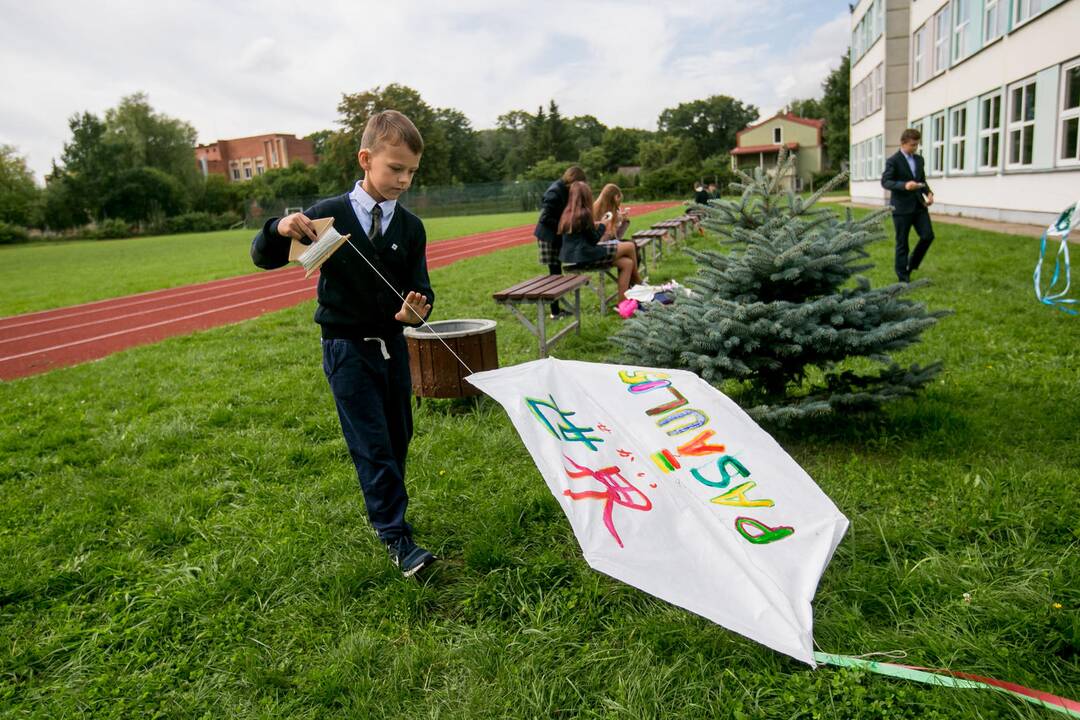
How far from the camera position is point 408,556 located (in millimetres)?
3016

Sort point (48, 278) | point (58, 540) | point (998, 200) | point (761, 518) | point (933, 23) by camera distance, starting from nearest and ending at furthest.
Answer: point (761, 518) → point (58, 540) → point (998, 200) → point (48, 278) → point (933, 23)

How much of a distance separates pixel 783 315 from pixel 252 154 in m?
126

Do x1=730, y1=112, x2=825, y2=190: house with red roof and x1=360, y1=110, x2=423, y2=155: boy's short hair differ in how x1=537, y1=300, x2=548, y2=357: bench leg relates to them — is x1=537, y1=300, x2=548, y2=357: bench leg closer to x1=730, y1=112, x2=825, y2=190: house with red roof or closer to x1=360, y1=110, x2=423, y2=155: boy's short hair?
x1=360, y1=110, x2=423, y2=155: boy's short hair

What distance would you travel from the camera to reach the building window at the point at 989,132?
58.8 ft

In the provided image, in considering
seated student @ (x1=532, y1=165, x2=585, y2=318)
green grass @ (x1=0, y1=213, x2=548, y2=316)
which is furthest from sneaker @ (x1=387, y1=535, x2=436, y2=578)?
green grass @ (x1=0, y1=213, x2=548, y2=316)

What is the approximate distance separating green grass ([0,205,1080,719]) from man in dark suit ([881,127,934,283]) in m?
4.12

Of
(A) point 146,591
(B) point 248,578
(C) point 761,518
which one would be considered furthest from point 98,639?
(C) point 761,518

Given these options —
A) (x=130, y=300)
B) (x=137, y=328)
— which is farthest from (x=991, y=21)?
(x=130, y=300)

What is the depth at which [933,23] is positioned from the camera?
23.0 m

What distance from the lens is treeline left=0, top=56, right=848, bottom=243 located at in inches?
2367

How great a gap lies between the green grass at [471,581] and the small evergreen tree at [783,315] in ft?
0.92

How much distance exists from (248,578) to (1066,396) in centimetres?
469

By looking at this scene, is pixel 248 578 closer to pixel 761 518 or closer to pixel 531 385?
pixel 531 385

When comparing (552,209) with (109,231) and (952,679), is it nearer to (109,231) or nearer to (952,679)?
(952,679)
